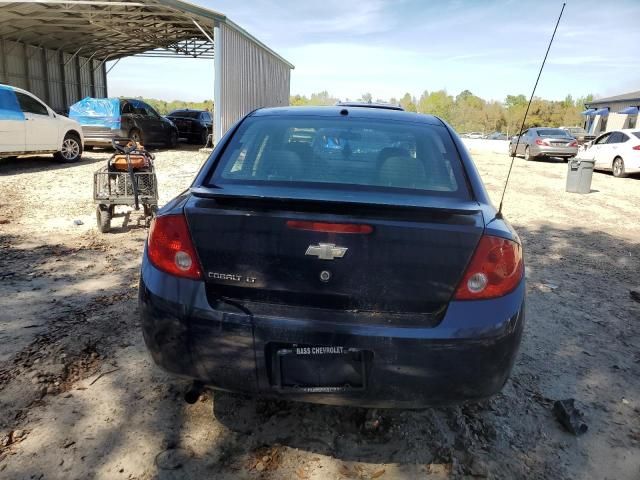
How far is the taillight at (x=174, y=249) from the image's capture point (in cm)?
211

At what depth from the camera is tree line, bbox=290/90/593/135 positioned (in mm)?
68000

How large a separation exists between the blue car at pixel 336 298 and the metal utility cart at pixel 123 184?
4225 millimetres

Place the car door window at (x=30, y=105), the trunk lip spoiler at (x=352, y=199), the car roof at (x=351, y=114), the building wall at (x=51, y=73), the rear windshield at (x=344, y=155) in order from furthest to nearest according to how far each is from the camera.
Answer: the building wall at (x=51, y=73) < the car door window at (x=30, y=105) < the car roof at (x=351, y=114) < the rear windshield at (x=344, y=155) < the trunk lip spoiler at (x=352, y=199)

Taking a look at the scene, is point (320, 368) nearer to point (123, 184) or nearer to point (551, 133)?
point (123, 184)

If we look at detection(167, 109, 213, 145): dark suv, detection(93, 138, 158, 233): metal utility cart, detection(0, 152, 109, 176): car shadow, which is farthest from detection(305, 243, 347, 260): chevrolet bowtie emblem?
detection(167, 109, 213, 145): dark suv

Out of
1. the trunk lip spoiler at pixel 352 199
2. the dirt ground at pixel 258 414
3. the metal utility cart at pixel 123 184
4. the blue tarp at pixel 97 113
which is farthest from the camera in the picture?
the blue tarp at pixel 97 113

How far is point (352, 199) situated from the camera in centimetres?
215

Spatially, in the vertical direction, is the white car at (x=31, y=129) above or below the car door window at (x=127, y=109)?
below

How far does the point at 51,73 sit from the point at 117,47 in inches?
143

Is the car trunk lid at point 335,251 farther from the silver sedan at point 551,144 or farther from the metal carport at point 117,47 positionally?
the silver sedan at point 551,144

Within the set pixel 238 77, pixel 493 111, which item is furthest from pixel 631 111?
Result: pixel 493 111

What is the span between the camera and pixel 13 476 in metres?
2.11

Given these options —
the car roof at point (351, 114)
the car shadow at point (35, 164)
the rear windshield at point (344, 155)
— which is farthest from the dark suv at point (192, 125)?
the rear windshield at point (344, 155)

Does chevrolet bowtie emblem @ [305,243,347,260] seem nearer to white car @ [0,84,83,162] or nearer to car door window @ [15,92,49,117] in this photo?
white car @ [0,84,83,162]
